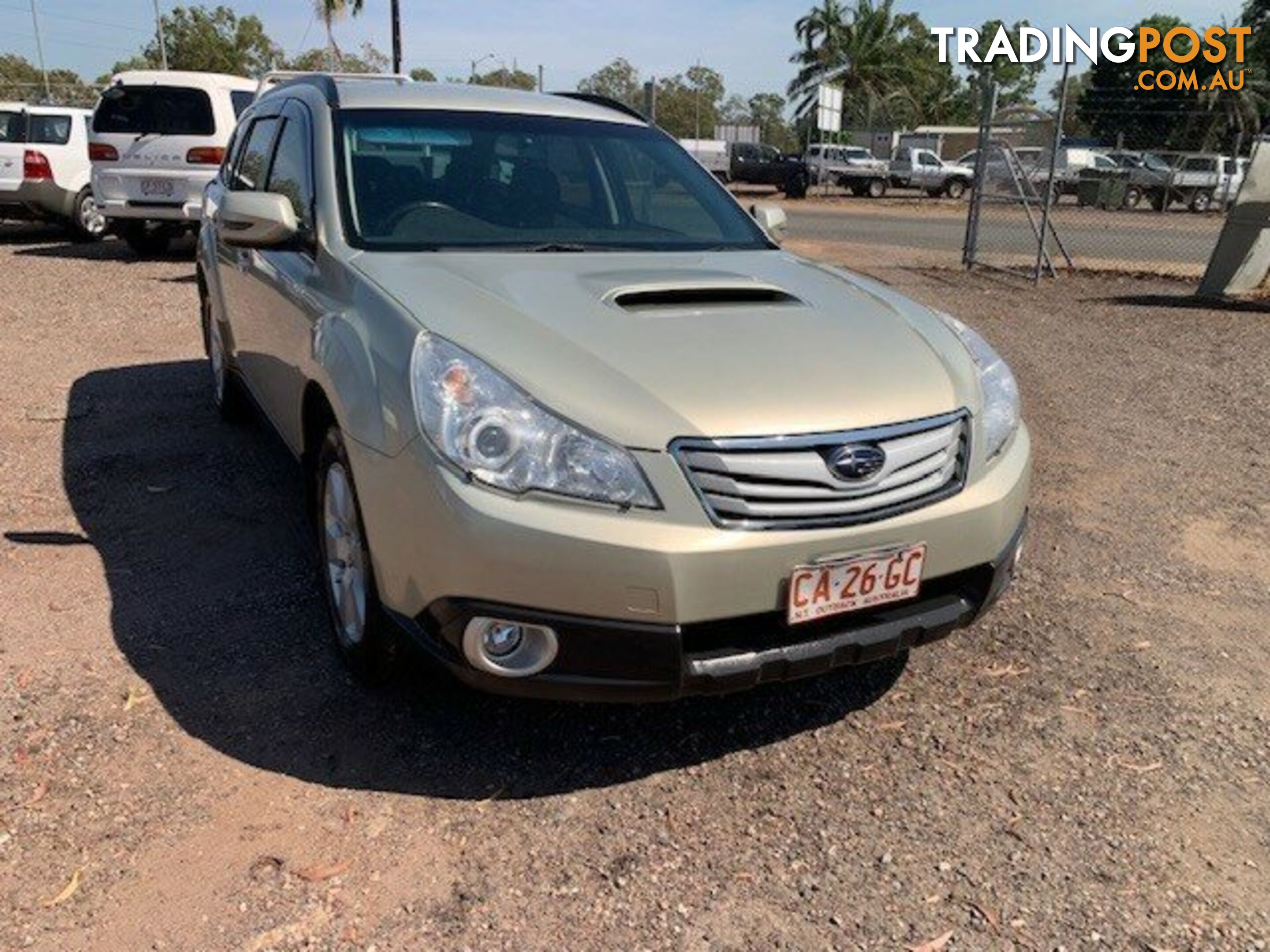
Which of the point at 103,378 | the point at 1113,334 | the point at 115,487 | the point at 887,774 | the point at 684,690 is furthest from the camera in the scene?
the point at 1113,334

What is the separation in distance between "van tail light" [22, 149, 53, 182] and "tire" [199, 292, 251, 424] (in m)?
8.75

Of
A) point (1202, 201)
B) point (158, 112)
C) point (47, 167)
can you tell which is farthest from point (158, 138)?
point (1202, 201)

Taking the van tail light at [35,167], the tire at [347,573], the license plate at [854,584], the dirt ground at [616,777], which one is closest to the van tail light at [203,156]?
the van tail light at [35,167]

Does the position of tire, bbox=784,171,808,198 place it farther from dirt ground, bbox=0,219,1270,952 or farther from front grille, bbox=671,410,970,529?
front grille, bbox=671,410,970,529

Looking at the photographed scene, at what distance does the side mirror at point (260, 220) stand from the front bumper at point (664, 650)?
4.61 ft

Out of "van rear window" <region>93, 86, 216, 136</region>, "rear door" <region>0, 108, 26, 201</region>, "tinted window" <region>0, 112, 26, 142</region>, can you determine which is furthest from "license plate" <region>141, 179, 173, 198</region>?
"tinted window" <region>0, 112, 26, 142</region>

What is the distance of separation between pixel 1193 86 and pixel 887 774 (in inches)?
1594

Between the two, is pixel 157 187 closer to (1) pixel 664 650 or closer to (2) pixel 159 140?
(2) pixel 159 140

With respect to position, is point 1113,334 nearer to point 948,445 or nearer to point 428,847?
point 948,445

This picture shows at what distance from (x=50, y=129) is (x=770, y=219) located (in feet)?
41.6

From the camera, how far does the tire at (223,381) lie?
522 centimetres

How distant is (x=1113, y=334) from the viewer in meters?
8.85

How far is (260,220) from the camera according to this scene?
3.25m

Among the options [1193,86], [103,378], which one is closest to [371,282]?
[103,378]
